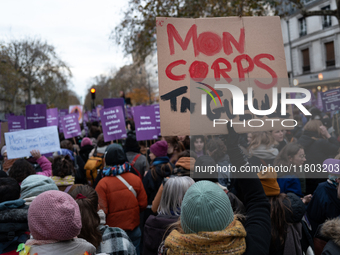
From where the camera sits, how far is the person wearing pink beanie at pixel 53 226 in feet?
5.68

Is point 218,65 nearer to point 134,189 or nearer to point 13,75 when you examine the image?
point 134,189

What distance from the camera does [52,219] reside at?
1734 mm

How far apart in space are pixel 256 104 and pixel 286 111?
202mm

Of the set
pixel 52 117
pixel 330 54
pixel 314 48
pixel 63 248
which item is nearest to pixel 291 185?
pixel 63 248

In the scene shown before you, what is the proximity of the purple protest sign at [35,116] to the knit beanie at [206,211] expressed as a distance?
6371 millimetres

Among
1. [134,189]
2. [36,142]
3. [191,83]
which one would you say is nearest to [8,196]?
[134,189]

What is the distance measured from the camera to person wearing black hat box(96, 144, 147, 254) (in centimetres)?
349

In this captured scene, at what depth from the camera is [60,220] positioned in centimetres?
174

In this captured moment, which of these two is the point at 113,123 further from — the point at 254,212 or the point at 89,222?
the point at 254,212

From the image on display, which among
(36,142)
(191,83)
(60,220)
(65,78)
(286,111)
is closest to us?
(60,220)

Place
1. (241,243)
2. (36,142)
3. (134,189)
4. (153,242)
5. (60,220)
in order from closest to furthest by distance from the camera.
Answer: (241,243)
(60,220)
(153,242)
(134,189)
(36,142)

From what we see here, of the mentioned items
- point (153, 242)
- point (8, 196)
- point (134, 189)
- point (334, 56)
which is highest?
point (334, 56)

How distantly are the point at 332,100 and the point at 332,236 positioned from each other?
6.30 meters

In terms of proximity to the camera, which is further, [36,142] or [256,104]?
[36,142]
